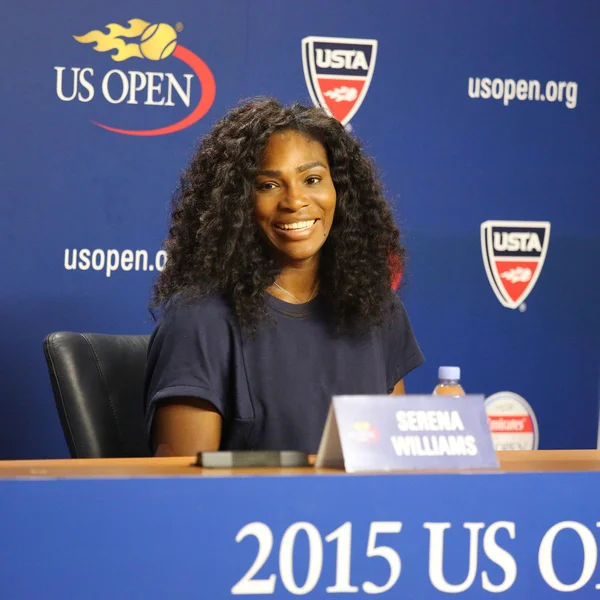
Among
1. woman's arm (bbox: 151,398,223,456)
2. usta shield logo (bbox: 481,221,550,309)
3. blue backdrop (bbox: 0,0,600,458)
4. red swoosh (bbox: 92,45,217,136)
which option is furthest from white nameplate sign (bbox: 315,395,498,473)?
usta shield logo (bbox: 481,221,550,309)

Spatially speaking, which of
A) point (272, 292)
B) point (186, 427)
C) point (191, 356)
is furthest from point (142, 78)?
point (186, 427)

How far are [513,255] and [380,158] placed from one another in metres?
0.47

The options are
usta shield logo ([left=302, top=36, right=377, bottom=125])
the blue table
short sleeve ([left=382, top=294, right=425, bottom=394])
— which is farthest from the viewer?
usta shield logo ([left=302, top=36, right=377, bottom=125])

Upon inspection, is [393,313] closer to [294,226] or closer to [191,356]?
[294,226]

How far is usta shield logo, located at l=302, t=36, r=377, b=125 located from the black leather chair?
3.52 feet

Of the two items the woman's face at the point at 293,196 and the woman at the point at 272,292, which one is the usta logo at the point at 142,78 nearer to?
the woman at the point at 272,292

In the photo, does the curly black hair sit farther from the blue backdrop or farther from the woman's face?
the blue backdrop

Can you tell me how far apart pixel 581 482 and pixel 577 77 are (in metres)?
2.17

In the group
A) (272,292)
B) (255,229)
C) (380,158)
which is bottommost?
(272,292)

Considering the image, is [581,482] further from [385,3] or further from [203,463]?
[385,3]

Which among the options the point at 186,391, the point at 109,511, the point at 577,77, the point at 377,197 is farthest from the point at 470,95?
the point at 109,511

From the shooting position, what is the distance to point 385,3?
2.89 m

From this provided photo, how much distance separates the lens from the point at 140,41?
2727 millimetres

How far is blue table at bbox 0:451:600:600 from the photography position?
0.96m
